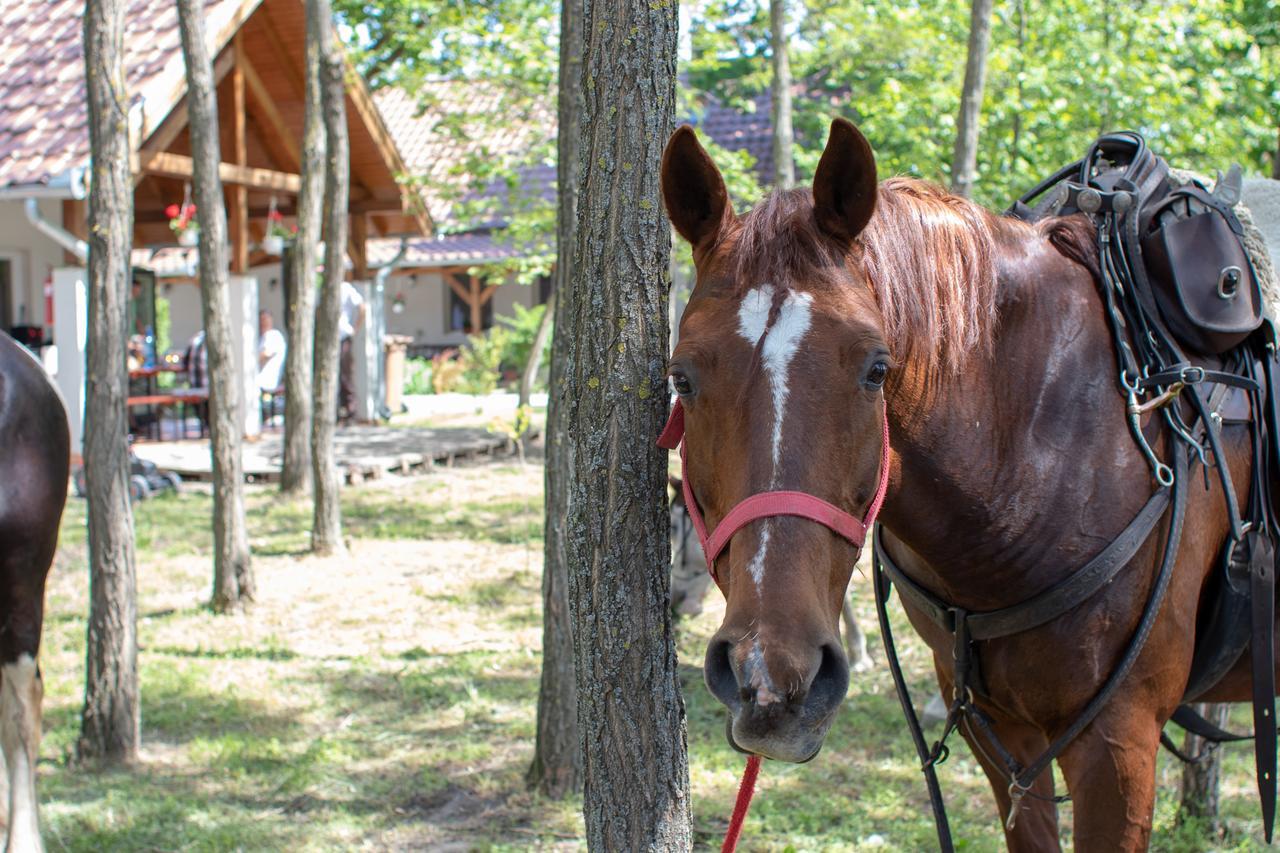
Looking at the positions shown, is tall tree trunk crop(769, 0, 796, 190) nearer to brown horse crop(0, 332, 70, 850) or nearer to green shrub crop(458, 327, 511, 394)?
brown horse crop(0, 332, 70, 850)

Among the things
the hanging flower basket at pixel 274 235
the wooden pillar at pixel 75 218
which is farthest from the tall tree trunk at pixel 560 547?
the hanging flower basket at pixel 274 235

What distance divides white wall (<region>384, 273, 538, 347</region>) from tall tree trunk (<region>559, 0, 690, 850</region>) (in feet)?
81.9

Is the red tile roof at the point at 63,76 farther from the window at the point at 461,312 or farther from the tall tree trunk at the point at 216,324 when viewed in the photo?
the window at the point at 461,312

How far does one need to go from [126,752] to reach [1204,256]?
4.31m

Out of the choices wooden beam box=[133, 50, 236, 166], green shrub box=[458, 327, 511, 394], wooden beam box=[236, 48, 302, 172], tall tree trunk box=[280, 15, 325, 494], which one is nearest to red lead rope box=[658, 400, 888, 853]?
tall tree trunk box=[280, 15, 325, 494]

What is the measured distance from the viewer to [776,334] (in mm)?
1743

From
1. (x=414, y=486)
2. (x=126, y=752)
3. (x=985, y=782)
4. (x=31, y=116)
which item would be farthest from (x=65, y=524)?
(x=985, y=782)

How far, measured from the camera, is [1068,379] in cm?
237

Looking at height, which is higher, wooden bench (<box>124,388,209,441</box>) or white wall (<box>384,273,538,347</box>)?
white wall (<box>384,273,538,347</box>)

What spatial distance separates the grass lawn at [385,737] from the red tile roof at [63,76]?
4946 millimetres

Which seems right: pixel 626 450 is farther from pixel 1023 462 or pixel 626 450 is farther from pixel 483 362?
pixel 483 362

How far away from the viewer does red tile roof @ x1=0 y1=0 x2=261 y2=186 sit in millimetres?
11266

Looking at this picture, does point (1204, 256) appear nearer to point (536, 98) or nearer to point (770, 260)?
point (770, 260)

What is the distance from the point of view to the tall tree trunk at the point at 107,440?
4633mm
